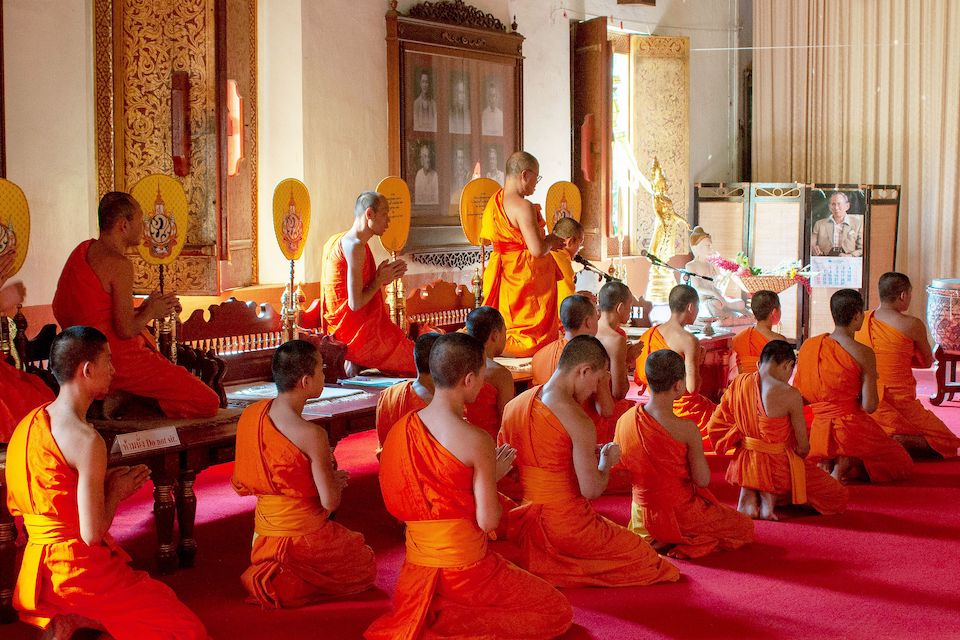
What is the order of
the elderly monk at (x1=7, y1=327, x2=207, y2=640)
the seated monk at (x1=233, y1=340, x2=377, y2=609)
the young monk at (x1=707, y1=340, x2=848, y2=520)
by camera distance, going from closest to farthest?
the elderly monk at (x1=7, y1=327, x2=207, y2=640)
the seated monk at (x1=233, y1=340, x2=377, y2=609)
the young monk at (x1=707, y1=340, x2=848, y2=520)

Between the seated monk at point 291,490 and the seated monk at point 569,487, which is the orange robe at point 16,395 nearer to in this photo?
the seated monk at point 291,490

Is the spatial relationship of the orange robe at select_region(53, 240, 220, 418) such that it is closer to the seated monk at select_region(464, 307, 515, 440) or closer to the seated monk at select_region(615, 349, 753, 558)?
the seated monk at select_region(464, 307, 515, 440)

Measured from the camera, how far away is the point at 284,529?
4176 mm

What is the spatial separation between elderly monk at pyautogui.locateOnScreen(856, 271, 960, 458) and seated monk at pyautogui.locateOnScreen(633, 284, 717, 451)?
0.98 metres

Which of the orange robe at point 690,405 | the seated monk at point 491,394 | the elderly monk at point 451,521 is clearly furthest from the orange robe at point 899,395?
the elderly monk at point 451,521

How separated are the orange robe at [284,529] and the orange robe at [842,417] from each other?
2913 mm

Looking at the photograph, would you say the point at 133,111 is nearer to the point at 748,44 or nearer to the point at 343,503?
the point at 343,503

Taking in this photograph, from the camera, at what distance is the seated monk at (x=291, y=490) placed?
410 cm

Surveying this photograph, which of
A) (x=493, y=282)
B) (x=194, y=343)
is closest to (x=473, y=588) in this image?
(x=194, y=343)

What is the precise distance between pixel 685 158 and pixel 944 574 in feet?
26.6

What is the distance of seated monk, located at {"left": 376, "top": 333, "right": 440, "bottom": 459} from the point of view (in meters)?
4.72

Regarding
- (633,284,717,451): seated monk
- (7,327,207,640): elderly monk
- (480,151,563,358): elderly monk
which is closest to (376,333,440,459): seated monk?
(7,327,207,640): elderly monk

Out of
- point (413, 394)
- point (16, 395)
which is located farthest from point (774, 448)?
point (16, 395)

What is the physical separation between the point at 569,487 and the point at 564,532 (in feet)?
0.58
